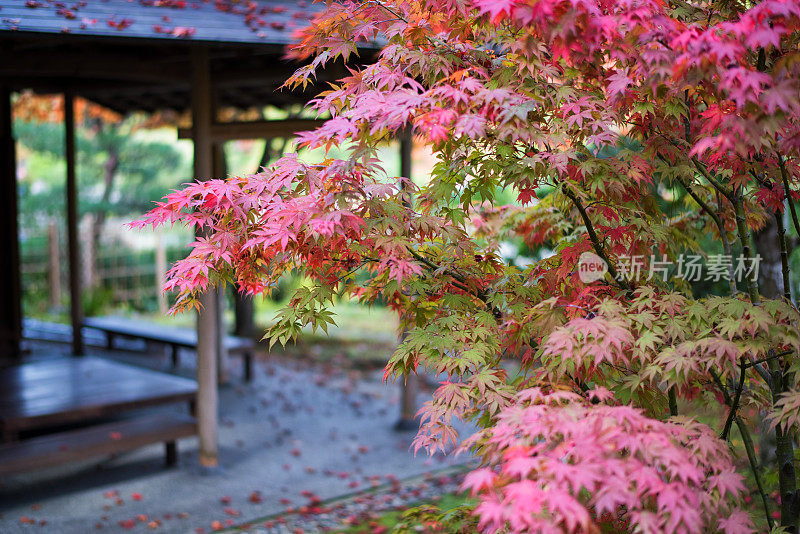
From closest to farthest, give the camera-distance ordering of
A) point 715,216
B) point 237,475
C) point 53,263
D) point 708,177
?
point 708,177, point 715,216, point 237,475, point 53,263

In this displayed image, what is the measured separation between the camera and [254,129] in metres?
4.78

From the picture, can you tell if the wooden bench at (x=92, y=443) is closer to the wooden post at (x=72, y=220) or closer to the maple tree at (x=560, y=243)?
the wooden post at (x=72, y=220)

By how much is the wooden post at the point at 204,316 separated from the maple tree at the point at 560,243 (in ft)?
7.98

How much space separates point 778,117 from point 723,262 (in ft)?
4.88

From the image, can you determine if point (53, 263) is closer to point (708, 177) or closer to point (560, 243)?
point (560, 243)

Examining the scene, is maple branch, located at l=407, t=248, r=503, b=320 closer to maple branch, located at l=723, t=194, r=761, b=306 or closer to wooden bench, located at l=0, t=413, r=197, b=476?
maple branch, located at l=723, t=194, r=761, b=306

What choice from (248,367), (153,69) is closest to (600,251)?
(153,69)

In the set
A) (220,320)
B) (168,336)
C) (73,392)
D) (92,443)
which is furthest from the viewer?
(168,336)

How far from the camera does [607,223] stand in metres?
2.61

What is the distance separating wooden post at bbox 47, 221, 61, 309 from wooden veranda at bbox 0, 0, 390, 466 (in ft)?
13.0

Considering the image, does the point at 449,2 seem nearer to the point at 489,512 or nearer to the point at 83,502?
the point at 489,512

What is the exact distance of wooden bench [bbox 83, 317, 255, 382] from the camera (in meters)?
7.22

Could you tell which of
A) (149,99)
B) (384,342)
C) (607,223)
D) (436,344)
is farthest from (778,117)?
(384,342)

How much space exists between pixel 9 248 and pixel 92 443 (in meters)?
3.49
